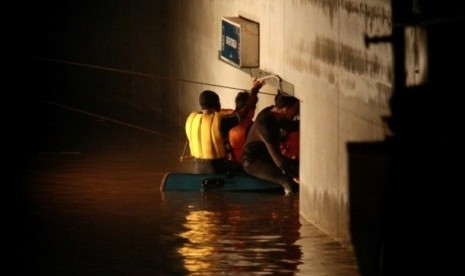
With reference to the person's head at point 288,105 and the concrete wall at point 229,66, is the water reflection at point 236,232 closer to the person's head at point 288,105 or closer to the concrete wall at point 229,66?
the concrete wall at point 229,66

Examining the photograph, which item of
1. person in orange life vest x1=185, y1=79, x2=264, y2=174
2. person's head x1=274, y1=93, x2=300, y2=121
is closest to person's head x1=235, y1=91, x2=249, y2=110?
person in orange life vest x1=185, y1=79, x2=264, y2=174

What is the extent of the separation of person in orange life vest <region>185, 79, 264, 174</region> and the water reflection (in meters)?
0.69

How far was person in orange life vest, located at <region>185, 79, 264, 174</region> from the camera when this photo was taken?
683 inches

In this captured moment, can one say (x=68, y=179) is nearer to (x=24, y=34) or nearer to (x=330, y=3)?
(x=330, y=3)

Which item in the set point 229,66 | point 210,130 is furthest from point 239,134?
point 229,66

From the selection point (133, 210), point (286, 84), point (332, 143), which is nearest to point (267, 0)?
point (286, 84)

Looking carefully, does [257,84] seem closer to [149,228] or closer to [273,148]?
[273,148]

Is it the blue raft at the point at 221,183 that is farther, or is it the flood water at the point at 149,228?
the blue raft at the point at 221,183

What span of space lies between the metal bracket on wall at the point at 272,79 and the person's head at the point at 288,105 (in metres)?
0.20

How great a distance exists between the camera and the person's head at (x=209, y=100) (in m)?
17.3

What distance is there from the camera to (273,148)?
661 inches

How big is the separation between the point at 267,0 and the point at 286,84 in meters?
1.67

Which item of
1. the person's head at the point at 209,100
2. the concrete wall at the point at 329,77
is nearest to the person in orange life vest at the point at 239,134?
the person's head at the point at 209,100

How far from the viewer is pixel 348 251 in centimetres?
1207
